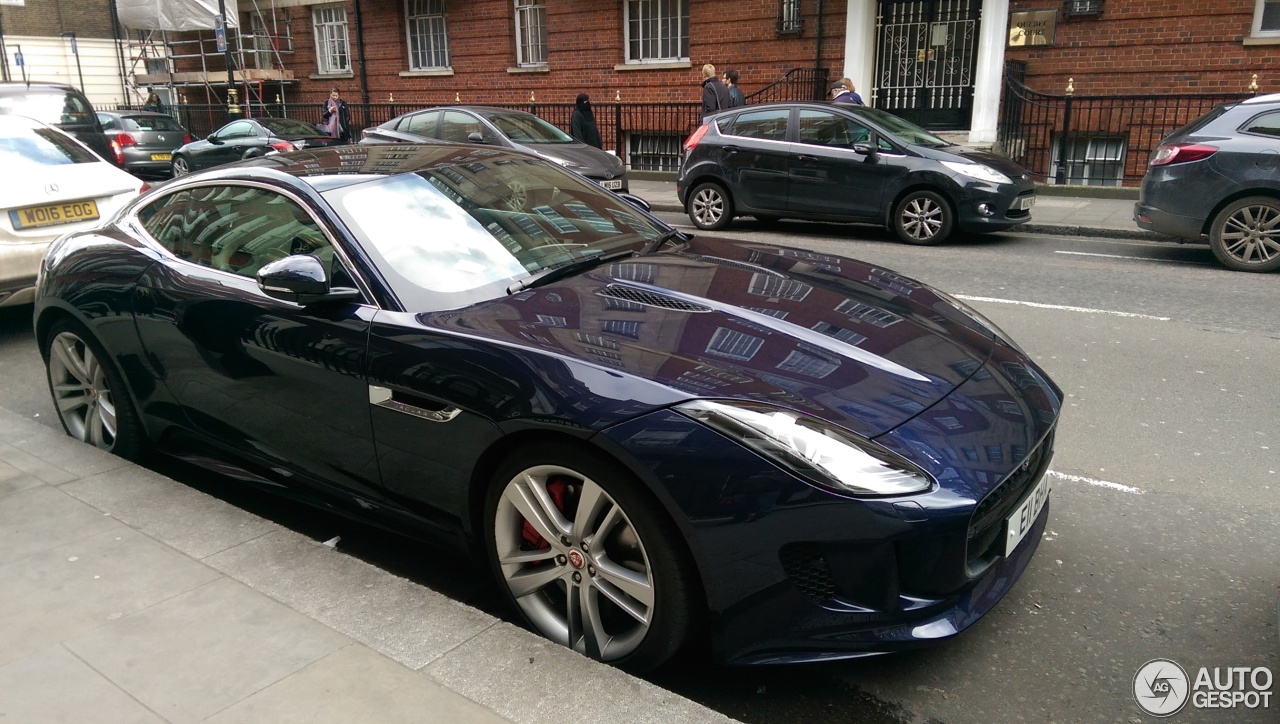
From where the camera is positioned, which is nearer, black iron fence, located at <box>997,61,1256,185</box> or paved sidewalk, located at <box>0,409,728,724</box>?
paved sidewalk, located at <box>0,409,728,724</box>

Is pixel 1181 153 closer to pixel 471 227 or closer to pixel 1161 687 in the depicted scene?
pixel 1161 687

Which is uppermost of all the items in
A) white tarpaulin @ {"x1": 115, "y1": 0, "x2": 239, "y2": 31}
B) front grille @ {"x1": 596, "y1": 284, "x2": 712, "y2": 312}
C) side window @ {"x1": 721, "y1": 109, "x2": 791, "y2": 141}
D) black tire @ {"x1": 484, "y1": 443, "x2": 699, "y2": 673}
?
white tarpaulin @ {"x1": 115, "y1": 0, "x2": 239, "y2": 31}

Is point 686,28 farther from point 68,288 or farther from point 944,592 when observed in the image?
point 944,592

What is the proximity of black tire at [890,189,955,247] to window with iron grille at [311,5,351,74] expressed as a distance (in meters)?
18.7

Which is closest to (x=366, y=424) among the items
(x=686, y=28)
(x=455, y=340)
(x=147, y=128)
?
(x=455, y=340)

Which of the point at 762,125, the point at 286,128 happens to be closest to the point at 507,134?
the point at 762,125

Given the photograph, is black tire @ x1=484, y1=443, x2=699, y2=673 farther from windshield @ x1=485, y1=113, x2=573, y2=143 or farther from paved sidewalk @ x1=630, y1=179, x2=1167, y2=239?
windshield @ x1=485, y1=113, x2=573, y2=143

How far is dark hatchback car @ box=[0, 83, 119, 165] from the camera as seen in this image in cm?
1079

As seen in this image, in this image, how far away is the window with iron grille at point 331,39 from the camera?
82.9 feet

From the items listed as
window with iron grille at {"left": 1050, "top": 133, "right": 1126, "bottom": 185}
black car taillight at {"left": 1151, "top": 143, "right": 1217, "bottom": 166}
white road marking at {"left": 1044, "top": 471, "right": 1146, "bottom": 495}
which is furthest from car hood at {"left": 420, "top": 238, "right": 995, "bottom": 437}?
window with iron grille at {"left": 1050, "top": 133, "right": 1126, "bottom": 185}

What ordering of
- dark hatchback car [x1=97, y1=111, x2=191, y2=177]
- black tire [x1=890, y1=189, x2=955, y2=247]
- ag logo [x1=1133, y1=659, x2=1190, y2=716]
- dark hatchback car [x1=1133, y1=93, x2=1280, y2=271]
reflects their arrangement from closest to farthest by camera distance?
ag logo [x1=1133, y1=659, x2=1190, y2=716], dark hatchback car [x1=1133, y1=93, x2=1280, y2=271], black tire [x1=890, y1=189, x2=955, y2=247], dark hatchback car [x1=97, y1=111, x2=191, y2=177]

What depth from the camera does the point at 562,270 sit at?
366 centimetres

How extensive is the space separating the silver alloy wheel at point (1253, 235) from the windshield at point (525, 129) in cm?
855

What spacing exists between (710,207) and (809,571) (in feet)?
33.9
